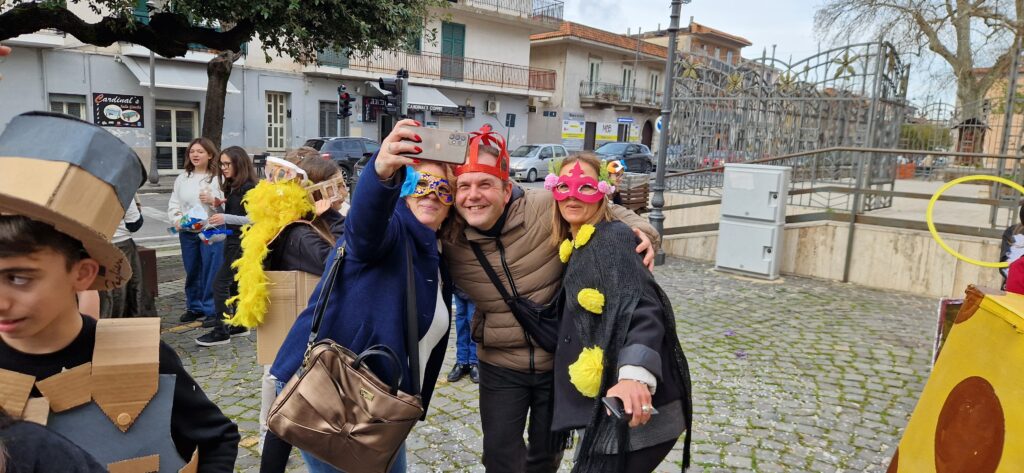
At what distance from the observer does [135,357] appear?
1.46 metres

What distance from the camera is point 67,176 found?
130 cm

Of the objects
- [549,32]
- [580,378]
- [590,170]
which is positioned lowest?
[580,378]

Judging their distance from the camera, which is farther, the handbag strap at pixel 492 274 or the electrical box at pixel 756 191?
the electrical box at pixel 756 191

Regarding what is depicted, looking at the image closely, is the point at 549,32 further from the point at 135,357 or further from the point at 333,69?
the point at 135,357

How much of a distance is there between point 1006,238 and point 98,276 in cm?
647

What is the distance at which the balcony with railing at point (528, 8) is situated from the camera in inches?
1248

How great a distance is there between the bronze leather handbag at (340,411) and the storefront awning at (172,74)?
2262 centimetres

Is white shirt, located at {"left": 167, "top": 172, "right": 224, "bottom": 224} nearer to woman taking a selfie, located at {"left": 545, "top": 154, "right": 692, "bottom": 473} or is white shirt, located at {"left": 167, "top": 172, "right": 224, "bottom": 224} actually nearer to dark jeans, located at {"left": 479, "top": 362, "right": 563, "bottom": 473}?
dark jeans, located at {"left": 479, "top": 362, "right": 563, "bottom": 473}

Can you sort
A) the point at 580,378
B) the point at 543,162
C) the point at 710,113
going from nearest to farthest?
the point at 580,378, the point at 710,113, the point at 543,162

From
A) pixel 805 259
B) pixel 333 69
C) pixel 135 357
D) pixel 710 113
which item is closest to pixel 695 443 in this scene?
pixel 135 357

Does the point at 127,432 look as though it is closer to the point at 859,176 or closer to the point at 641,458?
the point at 641,458

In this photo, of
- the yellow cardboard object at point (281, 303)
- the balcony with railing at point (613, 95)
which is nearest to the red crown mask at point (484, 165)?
the yellow cardboard object at point (281, 303)

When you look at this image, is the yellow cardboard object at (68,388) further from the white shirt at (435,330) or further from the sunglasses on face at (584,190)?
the sunglasses on face at (584,190)

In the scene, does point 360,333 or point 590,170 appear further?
point 590,170
